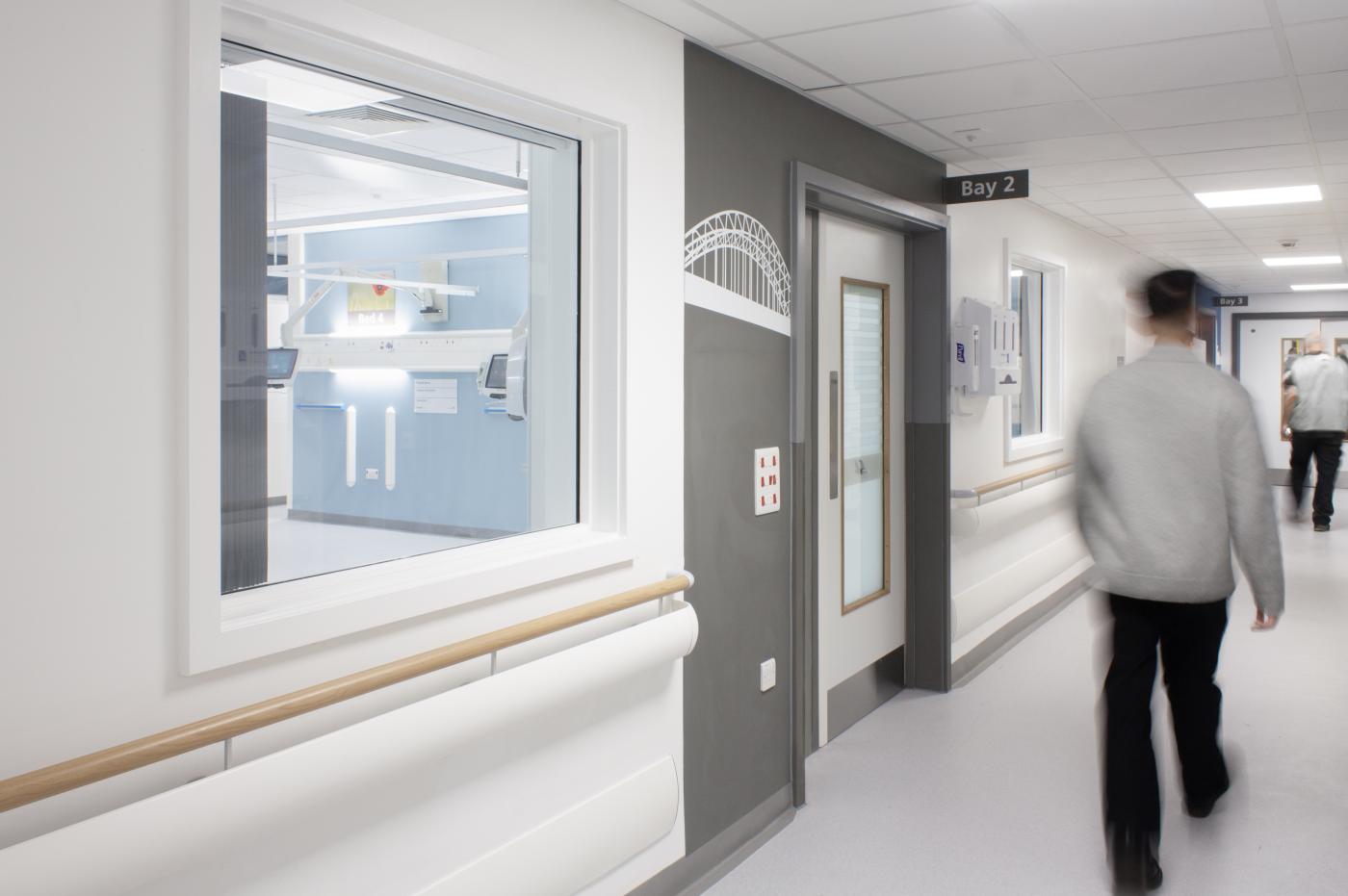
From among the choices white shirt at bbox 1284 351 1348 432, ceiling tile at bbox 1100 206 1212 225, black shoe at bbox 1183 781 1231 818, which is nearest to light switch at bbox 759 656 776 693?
black shoe at bbox 1183 781 1231 818

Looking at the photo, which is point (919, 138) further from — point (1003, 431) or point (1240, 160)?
Answer: point (1003, 431)

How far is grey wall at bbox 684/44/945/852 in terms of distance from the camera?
309cm

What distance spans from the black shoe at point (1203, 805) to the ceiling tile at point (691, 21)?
2.79 m

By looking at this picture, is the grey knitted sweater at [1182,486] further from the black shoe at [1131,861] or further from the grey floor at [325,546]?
the grey floor at [325,546]

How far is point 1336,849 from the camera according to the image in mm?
3277

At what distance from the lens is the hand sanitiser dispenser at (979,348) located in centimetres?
500

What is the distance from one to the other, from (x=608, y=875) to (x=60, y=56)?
2.18 m

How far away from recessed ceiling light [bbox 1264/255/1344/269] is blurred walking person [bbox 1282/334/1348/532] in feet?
2.23

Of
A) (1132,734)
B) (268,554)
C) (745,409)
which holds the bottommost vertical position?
(1132,734)

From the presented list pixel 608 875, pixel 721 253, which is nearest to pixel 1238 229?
pixel 721 253

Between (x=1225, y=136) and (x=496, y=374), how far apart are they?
3405 mm

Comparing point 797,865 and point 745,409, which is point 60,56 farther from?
point 797,865

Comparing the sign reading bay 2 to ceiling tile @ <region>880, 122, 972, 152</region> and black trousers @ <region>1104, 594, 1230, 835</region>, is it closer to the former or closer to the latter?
ceiling tile @ <region>880, 122, 972, 152</region>

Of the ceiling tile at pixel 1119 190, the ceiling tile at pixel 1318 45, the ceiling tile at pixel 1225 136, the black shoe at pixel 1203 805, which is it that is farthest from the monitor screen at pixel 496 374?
the ceiling tile at pixel 1119 190
